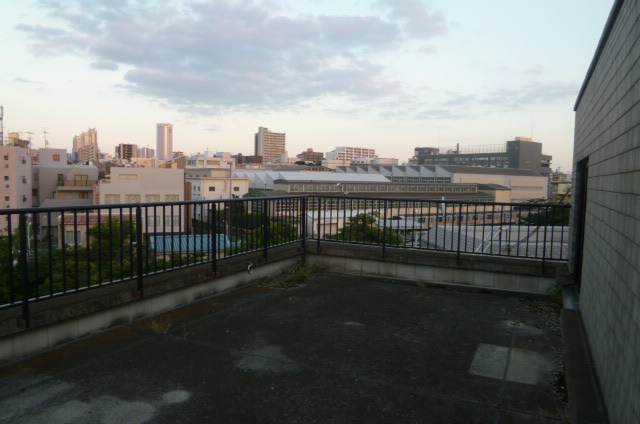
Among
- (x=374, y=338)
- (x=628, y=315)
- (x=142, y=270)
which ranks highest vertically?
(x=628, y=315)

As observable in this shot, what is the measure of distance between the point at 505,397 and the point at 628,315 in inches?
53.4

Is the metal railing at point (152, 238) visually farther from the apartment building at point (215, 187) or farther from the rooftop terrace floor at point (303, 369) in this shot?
the apartment building at point (215, 187)

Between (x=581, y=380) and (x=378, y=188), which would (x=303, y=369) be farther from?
(x=378, y=188)

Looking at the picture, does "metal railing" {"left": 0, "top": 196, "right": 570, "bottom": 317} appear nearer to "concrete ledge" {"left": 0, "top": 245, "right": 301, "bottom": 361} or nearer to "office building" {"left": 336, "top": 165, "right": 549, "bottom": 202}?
"concrete ledge" {"left": 0, "top": 245, "right": 301, "bottom": 361}

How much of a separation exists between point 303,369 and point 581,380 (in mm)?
2223

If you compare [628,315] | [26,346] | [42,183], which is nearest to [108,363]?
[26,346]

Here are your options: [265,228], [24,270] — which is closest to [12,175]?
[265,228]

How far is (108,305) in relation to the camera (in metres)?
4.64

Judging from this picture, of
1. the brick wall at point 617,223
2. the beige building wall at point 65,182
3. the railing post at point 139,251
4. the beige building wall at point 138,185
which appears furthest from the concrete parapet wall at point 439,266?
the beige building wall at point 65,182

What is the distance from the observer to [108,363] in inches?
155

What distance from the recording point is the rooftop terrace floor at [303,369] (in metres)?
3.18

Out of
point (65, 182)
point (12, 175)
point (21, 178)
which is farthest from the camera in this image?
point (65, 182)

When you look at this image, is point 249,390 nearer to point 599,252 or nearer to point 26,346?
point 26,346

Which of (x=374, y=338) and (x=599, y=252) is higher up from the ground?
(x=599, y=252)
